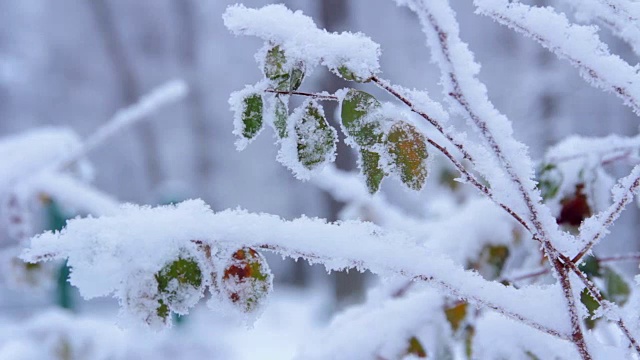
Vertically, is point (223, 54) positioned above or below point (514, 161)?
above

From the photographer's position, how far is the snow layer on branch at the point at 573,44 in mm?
494

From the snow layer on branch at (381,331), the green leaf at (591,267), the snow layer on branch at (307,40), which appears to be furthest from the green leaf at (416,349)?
the snow layer on branch at (307,40)

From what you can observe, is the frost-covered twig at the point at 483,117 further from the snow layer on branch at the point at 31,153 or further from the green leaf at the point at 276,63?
the snow layer on branch at the point at 31,153

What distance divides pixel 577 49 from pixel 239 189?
12877 mm

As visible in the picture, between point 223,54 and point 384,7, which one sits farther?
point 223,54

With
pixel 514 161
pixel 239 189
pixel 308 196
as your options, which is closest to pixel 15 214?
pixel 514 161

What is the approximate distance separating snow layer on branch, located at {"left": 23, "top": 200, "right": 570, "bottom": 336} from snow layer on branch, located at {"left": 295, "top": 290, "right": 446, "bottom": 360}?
30 cm

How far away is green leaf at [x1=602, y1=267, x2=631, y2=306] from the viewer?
37.3 inches

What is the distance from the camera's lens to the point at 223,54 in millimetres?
12273

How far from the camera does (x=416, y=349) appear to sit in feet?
2.78

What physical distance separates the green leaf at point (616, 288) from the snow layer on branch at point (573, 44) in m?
0.52

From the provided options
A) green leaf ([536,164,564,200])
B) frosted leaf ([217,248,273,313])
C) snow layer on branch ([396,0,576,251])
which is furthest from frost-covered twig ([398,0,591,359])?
green leaf ([536,164,564,200])

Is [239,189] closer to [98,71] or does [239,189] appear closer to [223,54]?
[223,54]

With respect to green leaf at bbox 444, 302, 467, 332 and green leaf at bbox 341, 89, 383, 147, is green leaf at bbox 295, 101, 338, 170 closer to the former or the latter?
green leaf at bbox 341, 89, 383, 147
